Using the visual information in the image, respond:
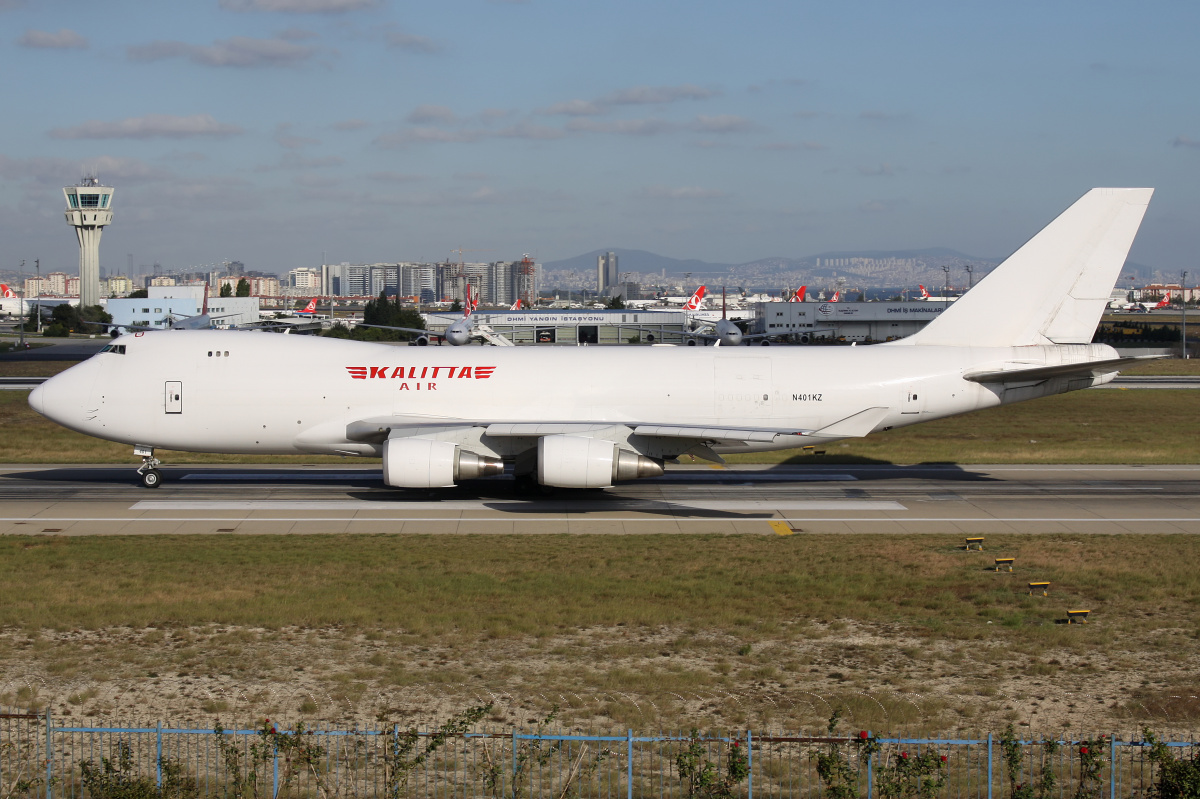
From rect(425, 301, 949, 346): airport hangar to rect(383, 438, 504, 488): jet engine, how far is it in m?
92.7

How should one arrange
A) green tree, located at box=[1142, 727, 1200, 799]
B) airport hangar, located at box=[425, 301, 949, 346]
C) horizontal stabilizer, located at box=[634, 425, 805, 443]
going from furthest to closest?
1. airport hangar, located at box=[425, 301, 949, 346]
2. horizontal stabilizer, located at box=[634, 425, 805, 443]
3. green tree, located at box=[1142, 727, 1200, 799]

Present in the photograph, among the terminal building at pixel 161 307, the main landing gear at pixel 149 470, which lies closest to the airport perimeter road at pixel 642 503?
the main landing gear at pixel 149 470

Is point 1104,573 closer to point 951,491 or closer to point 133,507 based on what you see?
point 951,491

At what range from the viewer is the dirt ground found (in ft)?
47.8

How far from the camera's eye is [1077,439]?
1780 inches

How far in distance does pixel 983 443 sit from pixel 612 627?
3013cm

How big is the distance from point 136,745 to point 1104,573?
762 inches

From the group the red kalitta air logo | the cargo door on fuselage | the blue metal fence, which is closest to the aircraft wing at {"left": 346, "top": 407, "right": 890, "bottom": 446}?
the cargo door on fuselage

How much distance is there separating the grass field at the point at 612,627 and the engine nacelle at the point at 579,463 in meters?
2.97

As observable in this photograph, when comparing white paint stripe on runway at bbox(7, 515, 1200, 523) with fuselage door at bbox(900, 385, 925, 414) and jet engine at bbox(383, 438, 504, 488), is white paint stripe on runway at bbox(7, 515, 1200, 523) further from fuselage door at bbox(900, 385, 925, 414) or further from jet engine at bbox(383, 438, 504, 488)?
fuselage door at bbox(900, 385, 925, 414)

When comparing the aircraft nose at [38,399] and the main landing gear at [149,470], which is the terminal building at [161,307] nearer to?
the main landing gear at [149,470]

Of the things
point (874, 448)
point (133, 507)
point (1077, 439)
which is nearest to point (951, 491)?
point (874, 448)

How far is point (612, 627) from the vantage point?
19.0m

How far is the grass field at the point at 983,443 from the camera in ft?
135
